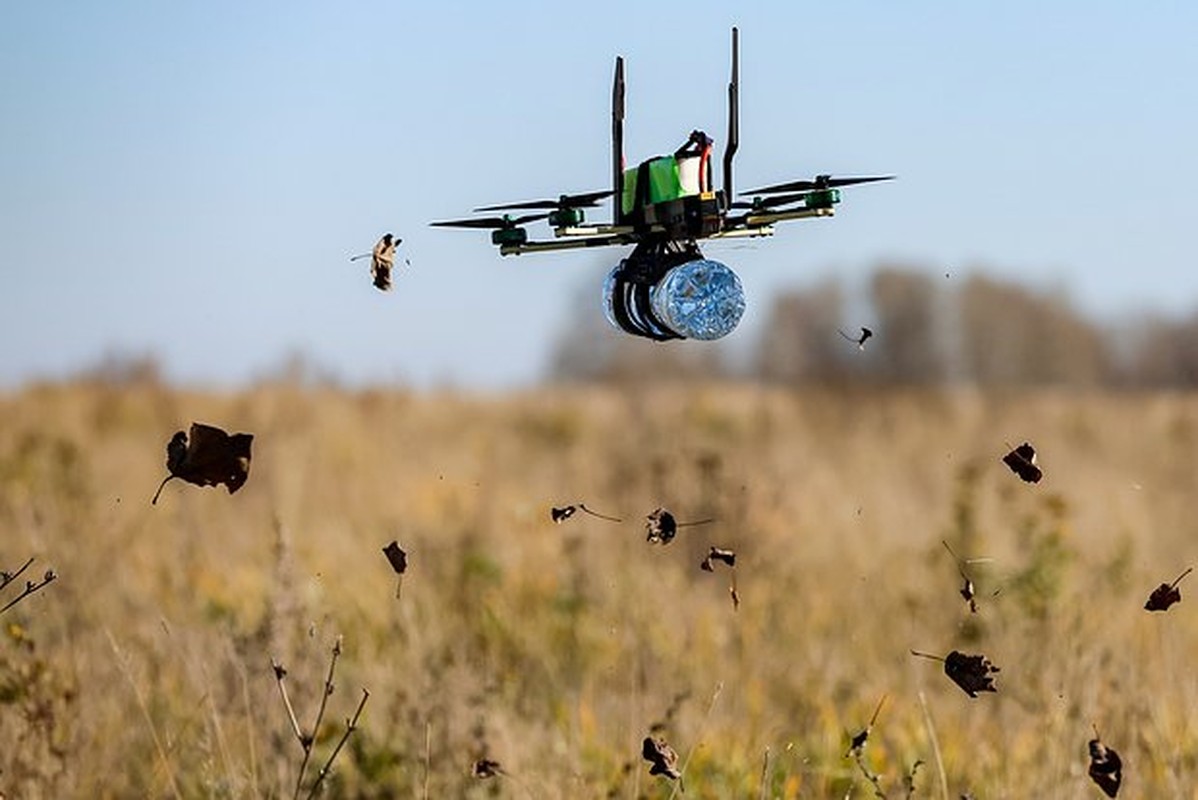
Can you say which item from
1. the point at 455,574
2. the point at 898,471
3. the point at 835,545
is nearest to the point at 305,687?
the point at 455,574

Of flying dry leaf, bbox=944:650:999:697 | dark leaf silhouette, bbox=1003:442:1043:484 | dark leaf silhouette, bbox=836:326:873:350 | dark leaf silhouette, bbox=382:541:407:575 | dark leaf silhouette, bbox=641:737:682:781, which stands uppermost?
dark leaf silhouette, bbox=836:326:873:350

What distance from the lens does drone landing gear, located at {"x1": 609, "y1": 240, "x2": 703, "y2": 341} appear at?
2488 mm

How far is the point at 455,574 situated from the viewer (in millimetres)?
9391

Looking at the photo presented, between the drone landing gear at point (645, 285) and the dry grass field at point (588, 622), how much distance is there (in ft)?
5.90

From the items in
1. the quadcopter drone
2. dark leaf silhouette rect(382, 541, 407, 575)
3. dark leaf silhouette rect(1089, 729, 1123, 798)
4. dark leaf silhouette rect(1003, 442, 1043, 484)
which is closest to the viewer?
the quadcopter drone

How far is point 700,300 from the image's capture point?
2.50 m

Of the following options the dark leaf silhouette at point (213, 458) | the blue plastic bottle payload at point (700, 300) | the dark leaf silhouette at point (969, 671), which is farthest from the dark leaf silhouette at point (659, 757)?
the blue plastic bottle payload at point (700, 300)

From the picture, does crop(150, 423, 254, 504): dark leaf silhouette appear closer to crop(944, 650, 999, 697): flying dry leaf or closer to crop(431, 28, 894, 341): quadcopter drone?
crop(431, 28, 894, 341): quadcopter drone

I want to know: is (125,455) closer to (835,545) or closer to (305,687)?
(835,545)

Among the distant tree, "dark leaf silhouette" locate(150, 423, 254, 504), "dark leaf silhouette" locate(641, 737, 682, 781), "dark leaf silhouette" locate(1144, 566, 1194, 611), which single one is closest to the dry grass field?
"dark leaf silhouette" locate(641, 737, 682, 781)

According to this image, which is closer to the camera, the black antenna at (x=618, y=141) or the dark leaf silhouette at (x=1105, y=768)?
the black antenna at (x=618, y=141)

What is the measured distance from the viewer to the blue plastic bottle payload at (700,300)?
2463 mm

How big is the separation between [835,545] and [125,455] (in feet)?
20.2

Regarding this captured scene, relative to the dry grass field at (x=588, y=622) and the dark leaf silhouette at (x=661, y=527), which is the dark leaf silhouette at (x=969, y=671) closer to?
the dark leaf silhouette at (x=661, y=527)
